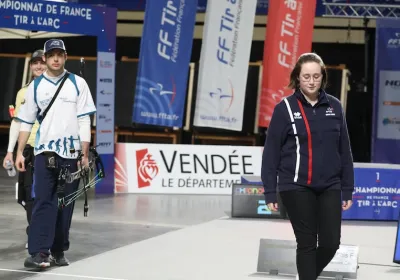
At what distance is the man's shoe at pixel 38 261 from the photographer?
25.6ft

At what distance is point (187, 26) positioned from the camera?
1542 centimetres

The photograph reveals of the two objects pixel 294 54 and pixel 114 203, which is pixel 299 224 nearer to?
pixel 114 203

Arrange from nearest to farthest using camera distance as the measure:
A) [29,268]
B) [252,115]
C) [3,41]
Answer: [29,268]
[252,115]
[3,41]

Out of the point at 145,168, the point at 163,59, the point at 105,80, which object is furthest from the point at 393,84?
the point at 105,80

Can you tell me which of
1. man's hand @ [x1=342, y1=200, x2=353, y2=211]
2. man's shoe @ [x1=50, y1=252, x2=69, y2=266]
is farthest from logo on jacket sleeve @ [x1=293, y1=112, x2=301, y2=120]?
man's shoe @ [x1=50, y1=252, x2=69, y2=266]

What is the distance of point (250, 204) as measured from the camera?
12195 mm

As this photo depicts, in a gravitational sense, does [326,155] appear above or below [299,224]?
above

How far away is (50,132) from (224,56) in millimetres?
Result: 8109

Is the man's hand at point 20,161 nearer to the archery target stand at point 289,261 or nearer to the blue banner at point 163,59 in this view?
the archery target stand at point 289,261

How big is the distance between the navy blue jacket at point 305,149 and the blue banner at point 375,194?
5.81 metres

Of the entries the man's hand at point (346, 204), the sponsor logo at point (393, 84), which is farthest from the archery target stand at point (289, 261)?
the sponsor logo at point (393, 84)

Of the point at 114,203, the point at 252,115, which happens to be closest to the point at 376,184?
the point at 114,203

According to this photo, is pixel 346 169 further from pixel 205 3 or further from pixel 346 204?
pixel 205 3

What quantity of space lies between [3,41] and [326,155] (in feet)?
62.1
